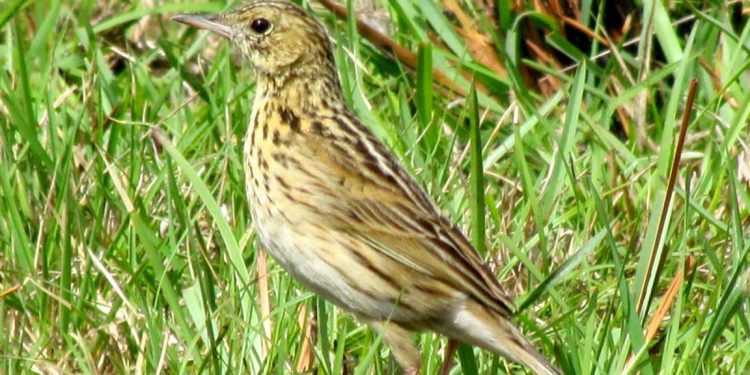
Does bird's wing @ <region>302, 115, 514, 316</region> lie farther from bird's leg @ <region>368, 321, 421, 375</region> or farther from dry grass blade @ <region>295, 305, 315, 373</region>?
dry grass blade @ <region>295, 305, 315, 373</region>

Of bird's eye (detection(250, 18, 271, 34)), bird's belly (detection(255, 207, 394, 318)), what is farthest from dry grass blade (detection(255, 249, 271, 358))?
bird's eye (detection(250, 18, 271, 34))

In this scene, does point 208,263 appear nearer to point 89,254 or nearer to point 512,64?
point 89,254

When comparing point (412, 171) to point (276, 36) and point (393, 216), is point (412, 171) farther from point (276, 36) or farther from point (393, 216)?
point (393, 216)

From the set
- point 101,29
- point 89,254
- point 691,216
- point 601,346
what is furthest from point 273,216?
point 101,29

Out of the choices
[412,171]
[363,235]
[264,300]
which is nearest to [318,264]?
[363,235]

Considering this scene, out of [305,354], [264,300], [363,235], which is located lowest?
[305,354]

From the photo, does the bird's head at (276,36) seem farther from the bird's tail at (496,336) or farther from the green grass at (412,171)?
the bird's tail at (496,336)

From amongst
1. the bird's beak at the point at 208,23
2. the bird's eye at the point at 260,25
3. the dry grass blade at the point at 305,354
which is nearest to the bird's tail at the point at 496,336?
the dry grass blade at the point at 305,354
